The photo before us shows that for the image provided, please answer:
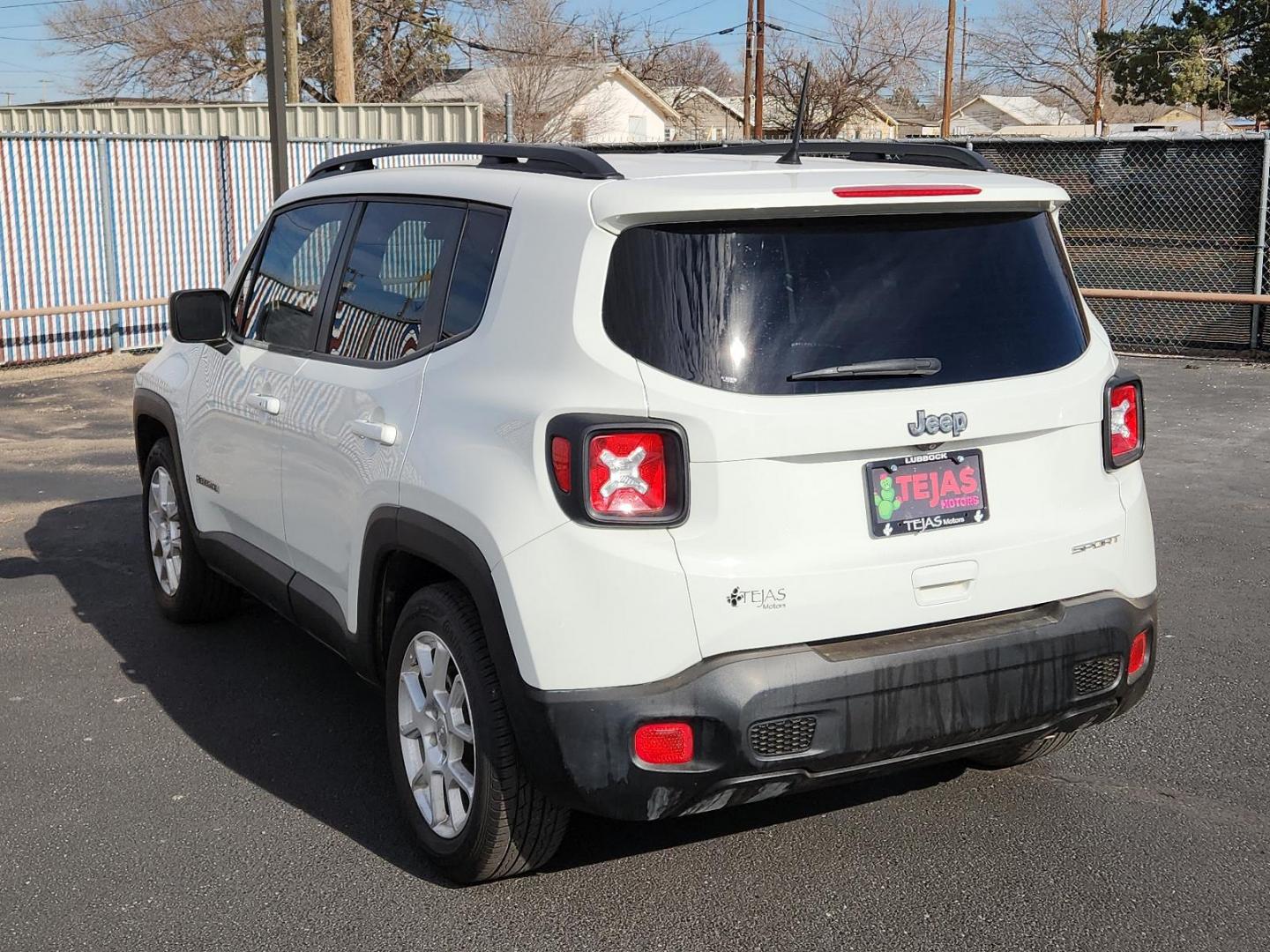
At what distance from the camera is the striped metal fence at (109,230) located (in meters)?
14.4

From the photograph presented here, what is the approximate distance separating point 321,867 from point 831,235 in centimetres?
210

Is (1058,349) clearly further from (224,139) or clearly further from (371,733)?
(224,139)

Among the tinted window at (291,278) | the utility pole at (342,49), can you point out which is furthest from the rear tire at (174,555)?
the utility pole at (342,49)

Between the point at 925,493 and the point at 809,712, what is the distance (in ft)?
1.95

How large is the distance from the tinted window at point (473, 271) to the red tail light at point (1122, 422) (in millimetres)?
1608

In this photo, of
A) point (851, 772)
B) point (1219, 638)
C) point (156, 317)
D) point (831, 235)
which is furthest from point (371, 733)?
point (156, 317)

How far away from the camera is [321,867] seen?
12.3 feet

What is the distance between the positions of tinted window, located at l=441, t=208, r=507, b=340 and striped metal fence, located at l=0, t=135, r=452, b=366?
1115cm

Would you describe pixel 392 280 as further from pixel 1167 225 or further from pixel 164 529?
pixel 1167 225

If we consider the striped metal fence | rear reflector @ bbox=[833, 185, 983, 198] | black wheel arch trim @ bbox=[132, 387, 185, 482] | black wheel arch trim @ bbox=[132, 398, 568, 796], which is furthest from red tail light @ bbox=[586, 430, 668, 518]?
the striped metal fence

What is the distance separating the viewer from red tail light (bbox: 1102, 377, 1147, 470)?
362cm

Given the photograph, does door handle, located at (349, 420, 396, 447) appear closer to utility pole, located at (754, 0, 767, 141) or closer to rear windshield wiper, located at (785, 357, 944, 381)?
rear windshield wiper, located at (785, 357, 944, 381)

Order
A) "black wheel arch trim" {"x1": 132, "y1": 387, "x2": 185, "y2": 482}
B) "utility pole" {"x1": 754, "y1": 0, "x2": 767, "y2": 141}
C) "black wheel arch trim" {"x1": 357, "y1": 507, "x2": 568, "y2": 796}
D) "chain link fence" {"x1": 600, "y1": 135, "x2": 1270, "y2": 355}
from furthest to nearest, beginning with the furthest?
"utility pole" {"x1": 754, "y1": 0, "x2": 767, "y2": 141} → "chain link fence" {"x1": 600, "y1": 135, "x2": 1270, "y2": 355} → "black wheel arch trim" {"x1": 132, "y1": 387, "x2": 185, "y2": 482} → "black wheel arch trim" {"x1": 357, "y1": 507, "x2": 568, "y2": 796}

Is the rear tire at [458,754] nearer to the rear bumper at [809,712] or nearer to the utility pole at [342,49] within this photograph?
the rear bumper at [809,712]
